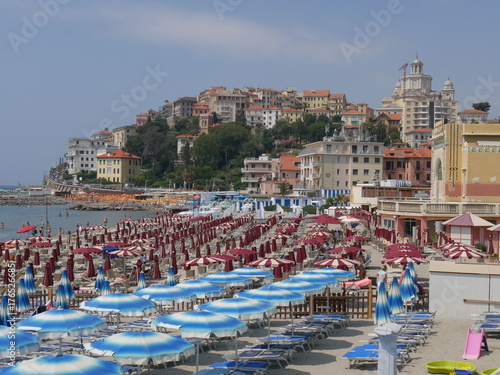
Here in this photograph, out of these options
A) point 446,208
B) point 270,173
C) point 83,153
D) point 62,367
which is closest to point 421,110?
point 270,173

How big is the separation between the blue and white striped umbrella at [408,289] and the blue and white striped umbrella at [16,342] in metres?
9.60

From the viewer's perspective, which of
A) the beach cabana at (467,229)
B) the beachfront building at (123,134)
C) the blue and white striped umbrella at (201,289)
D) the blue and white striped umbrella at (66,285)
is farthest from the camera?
the beachfront building at (123,134)

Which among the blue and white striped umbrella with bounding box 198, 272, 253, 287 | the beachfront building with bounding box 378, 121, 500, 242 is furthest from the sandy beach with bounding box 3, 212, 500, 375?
the beachfront building with bounding box 378, 121, 500, 242

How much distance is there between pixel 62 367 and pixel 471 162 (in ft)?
113

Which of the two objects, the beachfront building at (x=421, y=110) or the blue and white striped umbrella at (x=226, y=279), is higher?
the beachfront building at (x=421, y=110)

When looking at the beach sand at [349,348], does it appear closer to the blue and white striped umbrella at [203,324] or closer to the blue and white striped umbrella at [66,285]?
the blue and white striped umbrella at [203,324]

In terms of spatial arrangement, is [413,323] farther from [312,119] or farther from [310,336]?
[312,119]

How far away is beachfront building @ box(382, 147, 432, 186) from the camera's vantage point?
92.1 m

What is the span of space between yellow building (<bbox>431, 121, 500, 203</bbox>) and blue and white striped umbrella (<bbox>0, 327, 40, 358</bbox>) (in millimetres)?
32631

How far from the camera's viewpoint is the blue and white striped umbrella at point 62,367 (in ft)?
29.0

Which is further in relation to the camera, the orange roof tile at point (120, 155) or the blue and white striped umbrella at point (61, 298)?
the orange roof tile at point (120, 155)

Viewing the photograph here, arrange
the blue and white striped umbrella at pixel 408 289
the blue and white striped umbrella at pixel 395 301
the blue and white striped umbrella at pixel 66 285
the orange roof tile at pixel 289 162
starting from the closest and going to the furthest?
the blue and white striped umbrella at pixel 395 301, the blue and white striped umbrella at pixel 408 289, the blue and white striped umbrella at pixel 66 285, the orange roof tile at pixel 289 162

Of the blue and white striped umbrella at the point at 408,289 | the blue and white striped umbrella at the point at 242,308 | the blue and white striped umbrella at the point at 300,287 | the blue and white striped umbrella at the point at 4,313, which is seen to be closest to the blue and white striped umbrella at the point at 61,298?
the blue and white striped umbrella at the point at 4,313

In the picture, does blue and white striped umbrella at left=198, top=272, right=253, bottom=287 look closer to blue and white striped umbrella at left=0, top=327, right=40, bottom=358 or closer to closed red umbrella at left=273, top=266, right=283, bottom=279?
closed red umbrella at left=273, top=266, right=283, bottom=279
